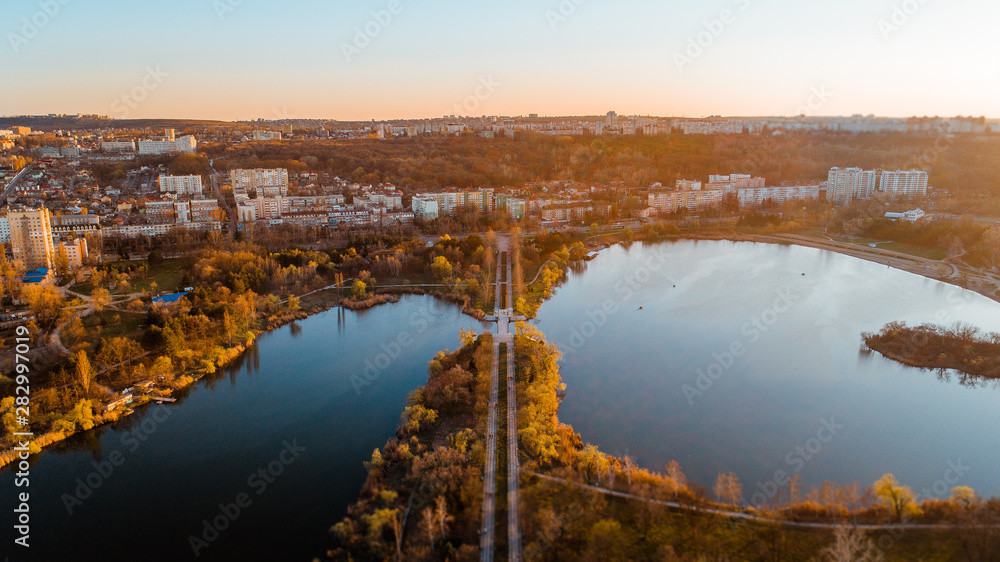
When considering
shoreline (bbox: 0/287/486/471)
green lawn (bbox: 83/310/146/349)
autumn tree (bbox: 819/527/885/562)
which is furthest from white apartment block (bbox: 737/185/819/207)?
green lawn (bbox: 83/310/146/349)

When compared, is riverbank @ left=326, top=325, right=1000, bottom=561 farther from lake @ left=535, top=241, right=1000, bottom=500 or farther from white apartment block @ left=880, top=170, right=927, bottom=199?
white apartment block @ left=880, top=170, right=927, bottom=199

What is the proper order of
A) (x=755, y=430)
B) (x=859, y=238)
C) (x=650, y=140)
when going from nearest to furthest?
(x=755, y=430) → (x=859, y=238) → (x=650, y=140)

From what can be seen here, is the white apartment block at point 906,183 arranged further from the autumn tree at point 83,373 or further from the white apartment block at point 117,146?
the white apartment block at point 117,146

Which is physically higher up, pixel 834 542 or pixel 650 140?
pixel 650 140

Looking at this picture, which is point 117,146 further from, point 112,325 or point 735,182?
point 735,182

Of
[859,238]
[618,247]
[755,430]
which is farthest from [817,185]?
[755,430]

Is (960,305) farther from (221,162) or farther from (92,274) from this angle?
(221,162)
